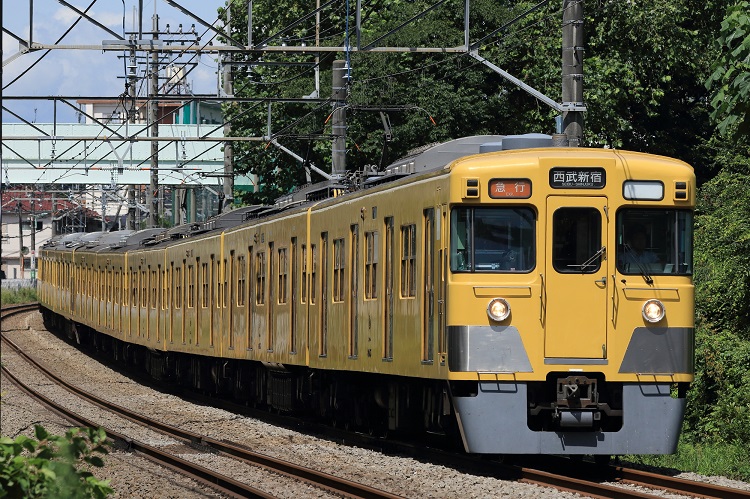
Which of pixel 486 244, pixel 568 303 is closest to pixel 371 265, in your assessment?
pixel 486 244

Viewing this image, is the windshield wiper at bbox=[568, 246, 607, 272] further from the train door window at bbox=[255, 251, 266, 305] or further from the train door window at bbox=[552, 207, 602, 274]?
the train door window at bbox=[255, 251, 266, 305]

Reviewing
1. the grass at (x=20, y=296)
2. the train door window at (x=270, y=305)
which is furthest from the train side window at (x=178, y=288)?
the grass at (x=20, y=296)

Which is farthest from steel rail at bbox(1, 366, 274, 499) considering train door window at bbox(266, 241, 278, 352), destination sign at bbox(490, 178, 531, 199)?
destination sign at bbox(490, 178, 531, 199)

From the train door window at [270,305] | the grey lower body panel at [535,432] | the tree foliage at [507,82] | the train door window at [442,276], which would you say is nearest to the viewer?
the grey lower body panel at [535,432]

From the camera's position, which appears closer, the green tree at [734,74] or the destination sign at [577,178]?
the green tree at [734,74]

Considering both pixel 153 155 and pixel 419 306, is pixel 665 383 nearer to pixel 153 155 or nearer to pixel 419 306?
pixel 419 306

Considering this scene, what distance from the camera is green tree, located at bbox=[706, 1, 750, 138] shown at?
37.6ft

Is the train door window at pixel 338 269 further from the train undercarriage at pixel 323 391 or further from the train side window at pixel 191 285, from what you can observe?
the train side window at pixel 191 285

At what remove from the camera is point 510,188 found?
11.5 m

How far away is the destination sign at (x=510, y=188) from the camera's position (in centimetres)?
1150

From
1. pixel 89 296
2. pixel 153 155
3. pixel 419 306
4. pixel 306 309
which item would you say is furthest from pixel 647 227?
pixel 153 155

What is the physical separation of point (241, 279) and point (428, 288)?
30.4 ft

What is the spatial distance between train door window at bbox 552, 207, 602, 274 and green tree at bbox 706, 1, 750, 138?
1269 millimetres

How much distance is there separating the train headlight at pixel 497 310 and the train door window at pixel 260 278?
8466 mm
